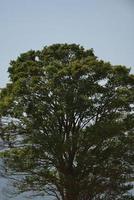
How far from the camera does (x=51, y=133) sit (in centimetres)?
1861

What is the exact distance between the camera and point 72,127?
1942 cm

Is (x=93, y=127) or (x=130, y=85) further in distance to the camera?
(x=130, y=85)

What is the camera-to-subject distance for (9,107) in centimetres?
1855

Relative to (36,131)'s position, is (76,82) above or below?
above

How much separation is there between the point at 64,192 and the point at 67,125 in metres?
3.15

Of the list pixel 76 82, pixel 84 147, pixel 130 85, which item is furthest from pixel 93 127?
pixel 130 85

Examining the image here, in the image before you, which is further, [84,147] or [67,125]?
[67,125]

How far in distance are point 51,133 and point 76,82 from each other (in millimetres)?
2636

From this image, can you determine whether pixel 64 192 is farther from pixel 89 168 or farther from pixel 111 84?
pixel 111 84

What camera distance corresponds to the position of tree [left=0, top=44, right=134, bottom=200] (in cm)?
1794

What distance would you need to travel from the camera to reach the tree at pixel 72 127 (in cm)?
1794

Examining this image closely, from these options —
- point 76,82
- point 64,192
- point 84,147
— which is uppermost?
point 76,82

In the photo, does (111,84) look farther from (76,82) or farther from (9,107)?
(9,107)

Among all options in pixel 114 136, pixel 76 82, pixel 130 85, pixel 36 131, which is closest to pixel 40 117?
pixel 36 131
